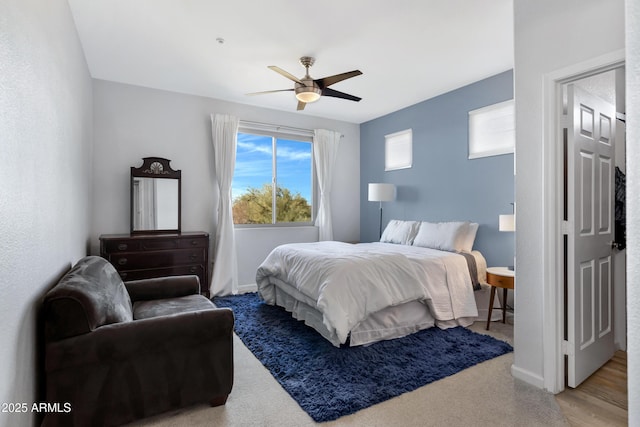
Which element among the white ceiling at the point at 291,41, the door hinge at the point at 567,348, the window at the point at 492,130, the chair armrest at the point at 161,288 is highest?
the white ceiling at the point at 291,41

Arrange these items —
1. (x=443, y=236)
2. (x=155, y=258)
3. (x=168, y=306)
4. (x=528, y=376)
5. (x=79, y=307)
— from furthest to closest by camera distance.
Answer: (x=443, y=236)
(x=155, y=258)
(x=168, y=306)
(x=528, y=376)
(x=79, y=307)


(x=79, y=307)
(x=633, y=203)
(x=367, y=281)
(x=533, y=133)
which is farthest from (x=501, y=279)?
(x=79, y=307)

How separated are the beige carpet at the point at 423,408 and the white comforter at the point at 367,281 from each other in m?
0.73

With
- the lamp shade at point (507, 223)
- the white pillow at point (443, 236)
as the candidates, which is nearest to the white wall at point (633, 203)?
the lamp shade at point (507, 223)

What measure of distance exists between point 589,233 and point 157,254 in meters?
4.27

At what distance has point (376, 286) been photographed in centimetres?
295

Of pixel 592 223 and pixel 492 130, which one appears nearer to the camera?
pixel 592 223

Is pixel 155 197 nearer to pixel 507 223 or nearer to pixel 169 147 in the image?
pixel 169 147

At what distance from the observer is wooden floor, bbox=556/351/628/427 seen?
Result: 6.25 ft

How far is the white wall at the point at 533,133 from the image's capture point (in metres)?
2.10

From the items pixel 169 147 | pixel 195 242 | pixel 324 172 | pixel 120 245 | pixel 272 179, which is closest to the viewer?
pixel 120 245

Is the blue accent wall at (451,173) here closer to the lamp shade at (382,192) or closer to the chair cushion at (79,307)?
the lamp shade at (382,192)

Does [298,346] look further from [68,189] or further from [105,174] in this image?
[105,174]

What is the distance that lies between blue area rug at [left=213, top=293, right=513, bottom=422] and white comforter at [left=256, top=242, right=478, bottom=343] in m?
0.25
